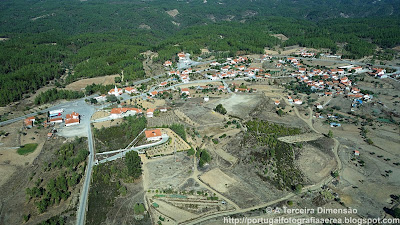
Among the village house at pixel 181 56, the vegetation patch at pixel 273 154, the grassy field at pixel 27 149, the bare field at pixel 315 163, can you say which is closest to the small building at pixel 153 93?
the vegetation patch at pixel 273 154

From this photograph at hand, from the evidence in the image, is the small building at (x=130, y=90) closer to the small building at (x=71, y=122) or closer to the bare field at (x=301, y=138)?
the small building at (x=71, y=122)

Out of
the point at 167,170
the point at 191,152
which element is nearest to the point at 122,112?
the point at 191,152

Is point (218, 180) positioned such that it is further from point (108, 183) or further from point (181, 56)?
point (181, 56)

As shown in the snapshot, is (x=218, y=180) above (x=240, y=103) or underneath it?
above

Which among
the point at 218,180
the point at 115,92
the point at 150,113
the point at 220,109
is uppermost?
the point at 218,180

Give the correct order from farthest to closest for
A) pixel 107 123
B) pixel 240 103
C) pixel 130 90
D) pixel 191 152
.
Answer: pixel 130 90, pixel 240 103, pixel 107 123, pixel 191 152
